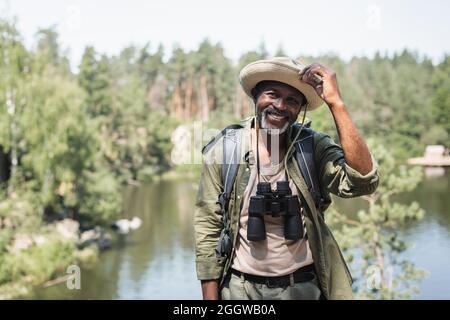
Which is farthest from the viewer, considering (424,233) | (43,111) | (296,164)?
(43,111)

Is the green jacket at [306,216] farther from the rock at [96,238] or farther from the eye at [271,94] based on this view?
the rock at [96,238]

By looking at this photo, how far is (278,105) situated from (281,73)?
0.09 m

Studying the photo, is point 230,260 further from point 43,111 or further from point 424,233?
point 43,111

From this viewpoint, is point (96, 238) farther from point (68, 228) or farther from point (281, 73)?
point (281, 73)

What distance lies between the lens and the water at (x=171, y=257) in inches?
460

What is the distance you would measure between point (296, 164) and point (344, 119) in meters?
0.21

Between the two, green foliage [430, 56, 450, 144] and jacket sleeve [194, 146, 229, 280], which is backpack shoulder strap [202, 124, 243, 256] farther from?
green foliage [430, 56, 450, 144]

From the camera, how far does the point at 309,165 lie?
1590mm

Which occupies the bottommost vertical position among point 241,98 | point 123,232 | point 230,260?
point 123,232

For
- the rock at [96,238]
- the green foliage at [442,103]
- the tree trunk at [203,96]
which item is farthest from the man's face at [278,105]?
the tree trunk at [203,96]

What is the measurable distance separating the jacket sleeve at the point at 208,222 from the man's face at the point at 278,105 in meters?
0.18

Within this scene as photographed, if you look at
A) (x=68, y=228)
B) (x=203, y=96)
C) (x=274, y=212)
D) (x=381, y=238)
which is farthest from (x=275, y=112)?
(x=203, y=96)
